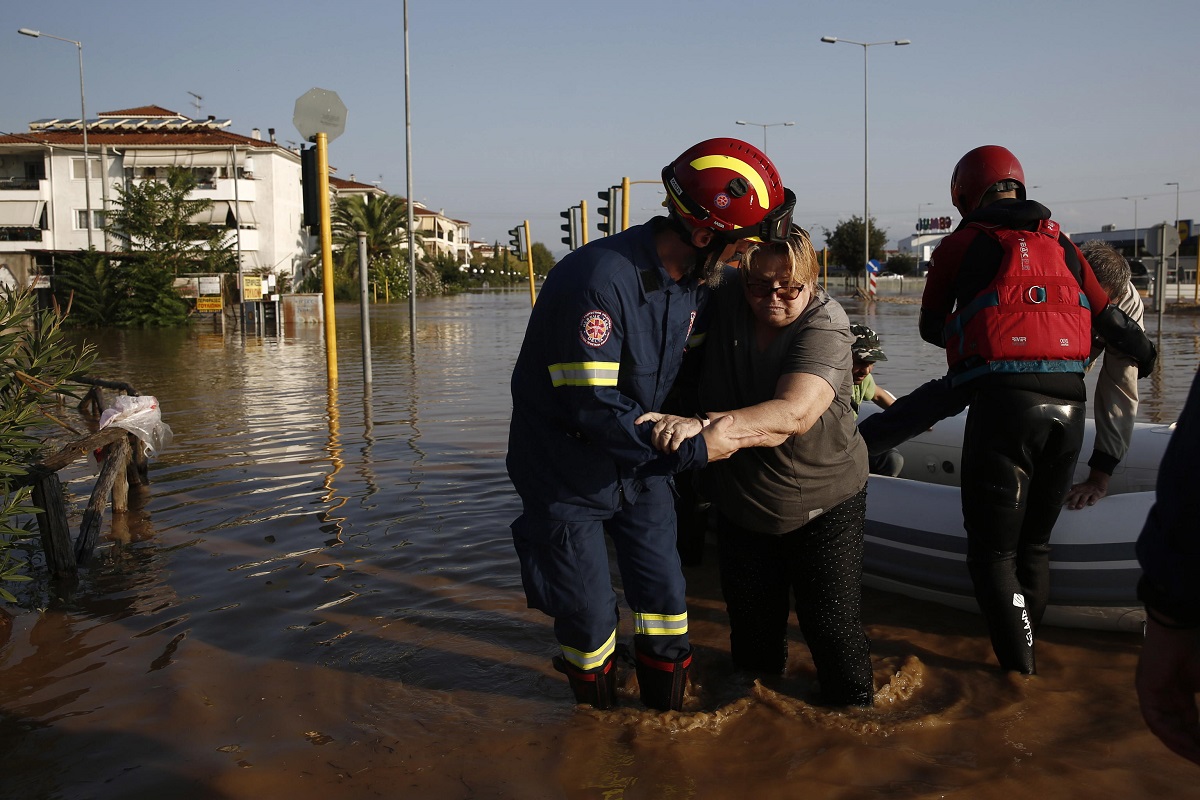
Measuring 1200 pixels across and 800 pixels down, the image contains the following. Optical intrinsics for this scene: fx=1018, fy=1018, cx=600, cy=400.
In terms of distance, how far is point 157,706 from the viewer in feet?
12.5

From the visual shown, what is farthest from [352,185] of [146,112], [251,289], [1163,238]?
[1163,238]

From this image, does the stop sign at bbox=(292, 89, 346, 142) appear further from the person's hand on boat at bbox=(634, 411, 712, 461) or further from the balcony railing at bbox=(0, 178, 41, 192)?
the balcony railing at bbox=(0, 178, 41, 192)

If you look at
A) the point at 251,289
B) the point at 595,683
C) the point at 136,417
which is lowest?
the point at 595,683

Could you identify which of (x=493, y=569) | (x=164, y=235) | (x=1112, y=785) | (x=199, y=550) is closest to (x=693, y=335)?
(x=1112, y=785)

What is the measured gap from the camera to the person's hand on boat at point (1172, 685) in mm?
1612

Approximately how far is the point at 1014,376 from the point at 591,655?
1.81 metres

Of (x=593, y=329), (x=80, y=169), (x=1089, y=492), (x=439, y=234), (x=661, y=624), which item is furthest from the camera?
(x=439, y=234)

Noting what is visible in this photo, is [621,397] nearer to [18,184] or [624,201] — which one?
[624,201]

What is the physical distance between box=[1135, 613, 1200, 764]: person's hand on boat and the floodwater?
1.58 metres

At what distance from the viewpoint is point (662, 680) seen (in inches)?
141

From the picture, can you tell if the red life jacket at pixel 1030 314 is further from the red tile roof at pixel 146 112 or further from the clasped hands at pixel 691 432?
the red tile roof at pixel 146 112

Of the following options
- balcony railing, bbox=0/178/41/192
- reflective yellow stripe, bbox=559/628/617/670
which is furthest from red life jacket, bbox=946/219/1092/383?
balcony railing, bbox=0/178/41/192

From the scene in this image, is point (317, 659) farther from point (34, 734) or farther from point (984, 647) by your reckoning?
point (984, 647)

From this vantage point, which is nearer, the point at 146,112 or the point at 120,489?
the point at 120,489
